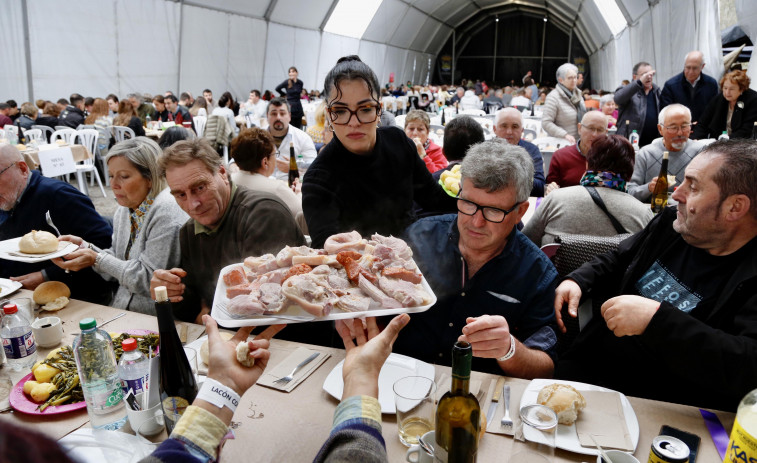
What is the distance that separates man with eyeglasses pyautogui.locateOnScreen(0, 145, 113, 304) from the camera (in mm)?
2725

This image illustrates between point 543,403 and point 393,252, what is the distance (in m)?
0.70

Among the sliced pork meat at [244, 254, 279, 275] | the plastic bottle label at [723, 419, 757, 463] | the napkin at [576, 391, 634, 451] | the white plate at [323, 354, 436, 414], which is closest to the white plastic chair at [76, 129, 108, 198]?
the sliced pork meat at [244, 254, 279, 275]

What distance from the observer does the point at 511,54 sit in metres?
31.7

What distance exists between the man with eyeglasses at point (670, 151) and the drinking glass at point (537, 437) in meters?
2.89

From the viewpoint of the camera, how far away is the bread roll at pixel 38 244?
2252 millimetres

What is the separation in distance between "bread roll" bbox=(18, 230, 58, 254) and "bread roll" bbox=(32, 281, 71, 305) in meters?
0.17

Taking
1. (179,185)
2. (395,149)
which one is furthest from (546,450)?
(179,185)

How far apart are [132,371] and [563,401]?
1258 mm

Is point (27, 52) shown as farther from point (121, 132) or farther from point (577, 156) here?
point (577, 156)

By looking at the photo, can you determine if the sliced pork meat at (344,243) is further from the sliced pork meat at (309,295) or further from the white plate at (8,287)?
the white plate at (8,287)

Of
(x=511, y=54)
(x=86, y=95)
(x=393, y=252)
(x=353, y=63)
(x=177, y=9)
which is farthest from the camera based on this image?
(x=511, y=54)

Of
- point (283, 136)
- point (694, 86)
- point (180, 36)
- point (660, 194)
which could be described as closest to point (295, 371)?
point (660, 194)

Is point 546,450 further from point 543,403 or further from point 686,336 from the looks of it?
point 686,336

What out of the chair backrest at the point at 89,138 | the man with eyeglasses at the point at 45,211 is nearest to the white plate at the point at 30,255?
the man with eyeglasses at the point at 45,211
